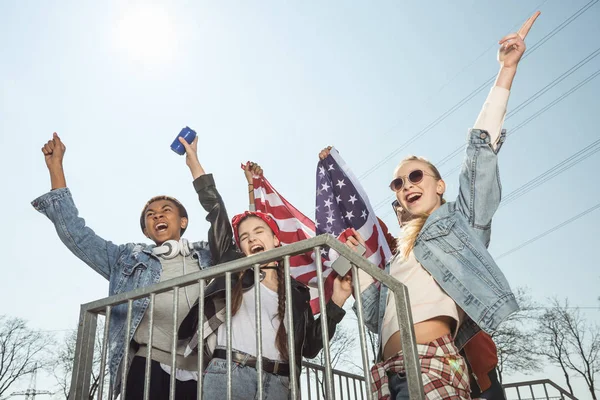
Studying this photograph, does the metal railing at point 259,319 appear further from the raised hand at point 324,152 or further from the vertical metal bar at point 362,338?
the raised hand at point 324,152

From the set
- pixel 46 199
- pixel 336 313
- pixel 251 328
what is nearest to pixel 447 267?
pixel 336 313

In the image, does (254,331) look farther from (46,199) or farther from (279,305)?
(46,199)

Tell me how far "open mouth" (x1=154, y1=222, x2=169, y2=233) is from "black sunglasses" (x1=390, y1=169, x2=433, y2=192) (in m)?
1.82

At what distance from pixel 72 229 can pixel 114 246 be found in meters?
0.33

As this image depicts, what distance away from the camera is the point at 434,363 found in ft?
7.74

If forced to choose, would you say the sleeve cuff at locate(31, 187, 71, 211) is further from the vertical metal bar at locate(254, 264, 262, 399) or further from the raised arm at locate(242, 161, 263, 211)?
the vertical metal bar at locate(254, 264, 262, 399)

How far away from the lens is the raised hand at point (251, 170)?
5.72 meters

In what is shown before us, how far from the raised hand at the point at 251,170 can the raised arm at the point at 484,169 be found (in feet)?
10.2

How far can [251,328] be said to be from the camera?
2730 mm

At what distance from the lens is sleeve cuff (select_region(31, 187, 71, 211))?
12.2 feet

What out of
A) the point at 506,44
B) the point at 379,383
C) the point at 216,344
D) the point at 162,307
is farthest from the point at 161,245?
the point at 506,44

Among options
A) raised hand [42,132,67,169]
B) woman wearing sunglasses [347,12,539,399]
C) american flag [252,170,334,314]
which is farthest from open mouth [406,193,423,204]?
raised hand [42,132,67,169]

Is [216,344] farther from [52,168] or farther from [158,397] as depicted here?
[52,168]

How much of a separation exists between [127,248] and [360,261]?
8.06 ft
